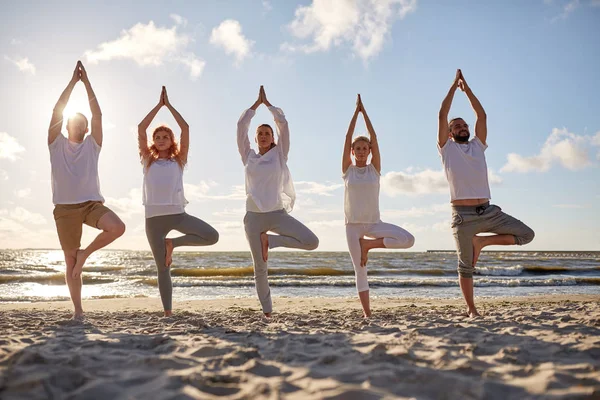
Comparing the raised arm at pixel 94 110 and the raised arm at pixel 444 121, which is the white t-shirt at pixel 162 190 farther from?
the raised arm at pixel 444 121

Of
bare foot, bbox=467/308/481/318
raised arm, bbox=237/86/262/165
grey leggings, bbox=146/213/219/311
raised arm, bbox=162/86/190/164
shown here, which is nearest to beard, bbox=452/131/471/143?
bare foot, bbox=467/308/481/318

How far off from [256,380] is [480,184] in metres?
3.72

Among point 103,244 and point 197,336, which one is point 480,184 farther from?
point 103,244

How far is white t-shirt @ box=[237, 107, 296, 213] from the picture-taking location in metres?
5.39

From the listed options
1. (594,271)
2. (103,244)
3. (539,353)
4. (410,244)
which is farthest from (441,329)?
(594,271)

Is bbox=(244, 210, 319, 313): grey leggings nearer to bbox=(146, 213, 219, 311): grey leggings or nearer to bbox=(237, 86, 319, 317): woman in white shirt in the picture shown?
bbox=(237, 86, 319, 317): woman in white shirt

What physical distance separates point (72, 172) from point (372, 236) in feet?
11.5

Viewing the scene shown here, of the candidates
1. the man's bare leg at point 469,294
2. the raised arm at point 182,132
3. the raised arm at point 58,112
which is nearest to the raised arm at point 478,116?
the man's bare leg at point 469,294

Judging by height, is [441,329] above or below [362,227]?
below

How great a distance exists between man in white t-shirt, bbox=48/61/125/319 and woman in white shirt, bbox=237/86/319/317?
153 centimetres

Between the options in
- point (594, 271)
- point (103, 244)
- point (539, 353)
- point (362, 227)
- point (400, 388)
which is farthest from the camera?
point (594, 271)

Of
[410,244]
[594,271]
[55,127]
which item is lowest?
[594,271]

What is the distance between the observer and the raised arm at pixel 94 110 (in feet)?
17.1

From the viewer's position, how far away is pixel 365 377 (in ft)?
8.33
